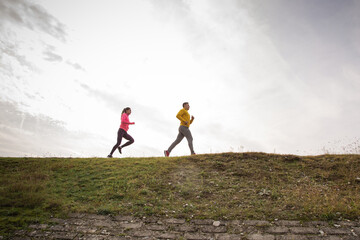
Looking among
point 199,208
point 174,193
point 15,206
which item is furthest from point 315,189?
point 15,206

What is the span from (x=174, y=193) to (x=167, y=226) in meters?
1.68

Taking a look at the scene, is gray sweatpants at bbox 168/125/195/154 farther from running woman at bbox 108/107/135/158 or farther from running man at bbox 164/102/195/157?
running woman at bbox 108/107/135/158

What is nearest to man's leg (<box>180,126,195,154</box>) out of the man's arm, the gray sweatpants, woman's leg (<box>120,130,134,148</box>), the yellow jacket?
the gray sweatpants

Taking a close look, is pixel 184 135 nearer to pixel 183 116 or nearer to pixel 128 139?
pixel 183 116

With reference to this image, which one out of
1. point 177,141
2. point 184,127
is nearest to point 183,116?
point 184,127

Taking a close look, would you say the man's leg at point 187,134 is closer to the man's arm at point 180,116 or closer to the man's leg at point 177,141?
the man's leg at point 177,141

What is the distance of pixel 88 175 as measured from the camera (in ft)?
29.0

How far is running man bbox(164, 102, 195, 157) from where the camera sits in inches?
471

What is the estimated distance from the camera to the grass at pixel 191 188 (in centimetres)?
577

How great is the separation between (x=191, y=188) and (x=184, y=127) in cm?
519

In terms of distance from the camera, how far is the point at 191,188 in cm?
723

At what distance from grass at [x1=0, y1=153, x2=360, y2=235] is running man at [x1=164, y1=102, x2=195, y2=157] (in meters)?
1.84

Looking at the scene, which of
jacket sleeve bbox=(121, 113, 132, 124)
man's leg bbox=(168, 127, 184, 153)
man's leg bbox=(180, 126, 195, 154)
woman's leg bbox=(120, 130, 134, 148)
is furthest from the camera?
woman's leg bbox=(120, 130, 134, 148)

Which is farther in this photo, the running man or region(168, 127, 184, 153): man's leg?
region(168, 127, 184, 153): man's leg
